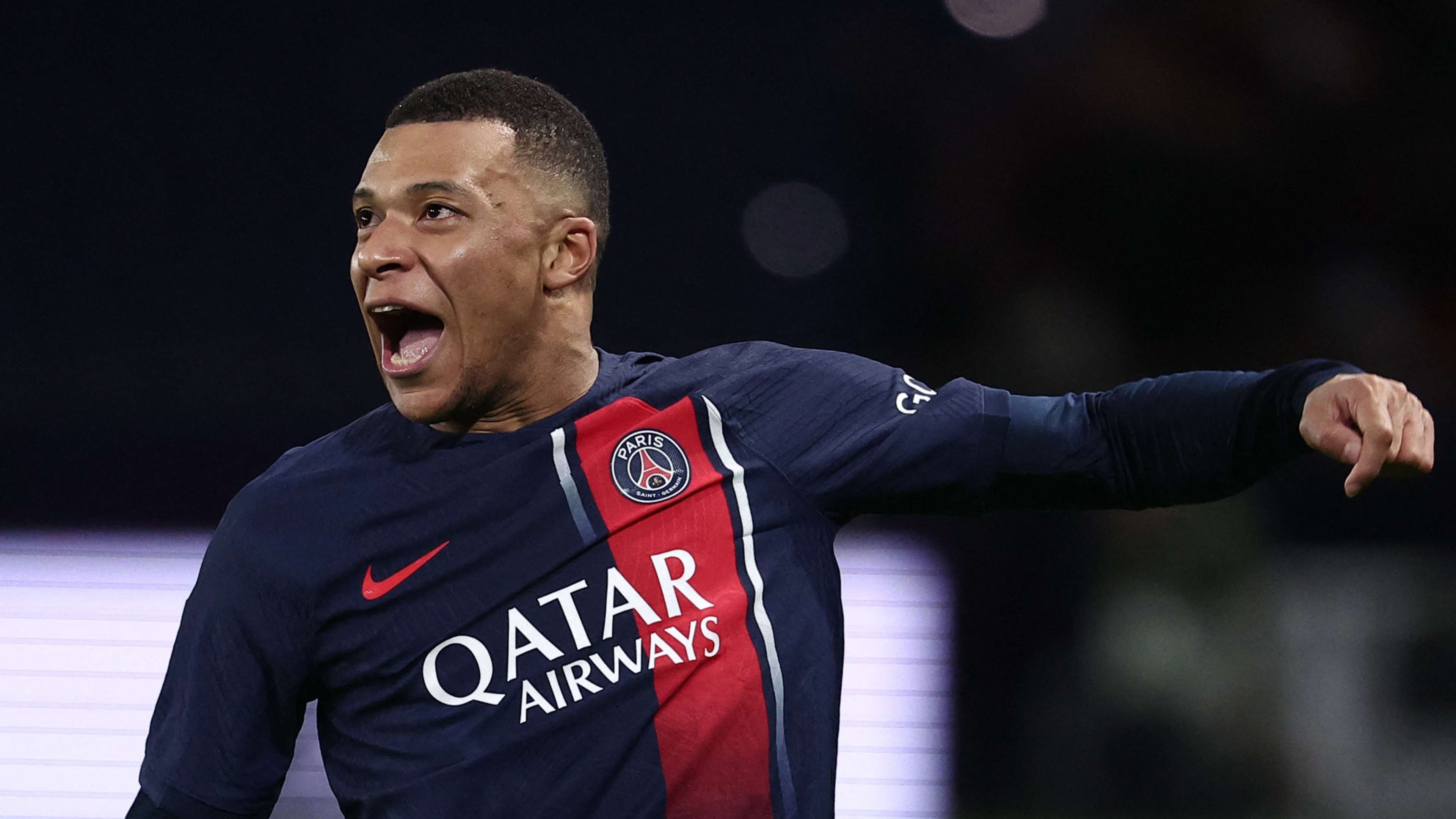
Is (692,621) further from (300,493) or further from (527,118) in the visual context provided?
(527,118)

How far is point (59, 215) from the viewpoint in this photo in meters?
2.81

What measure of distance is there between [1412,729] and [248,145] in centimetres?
298

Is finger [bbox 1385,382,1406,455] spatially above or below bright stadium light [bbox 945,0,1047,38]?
below

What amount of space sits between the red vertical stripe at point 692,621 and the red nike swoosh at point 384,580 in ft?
0.69

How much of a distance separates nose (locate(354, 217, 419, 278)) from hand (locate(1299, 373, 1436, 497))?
3.21 feet

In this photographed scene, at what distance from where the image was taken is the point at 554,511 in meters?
1.45

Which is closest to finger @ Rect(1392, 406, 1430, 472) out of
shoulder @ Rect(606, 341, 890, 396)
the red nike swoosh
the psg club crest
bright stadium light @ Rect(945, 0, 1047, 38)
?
shoulder @ Rect(606, 341, 890, 396)

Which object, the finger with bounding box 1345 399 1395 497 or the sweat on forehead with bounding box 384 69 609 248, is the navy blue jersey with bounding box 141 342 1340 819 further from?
the sweat on forehead with bounding box 384 69 609 248

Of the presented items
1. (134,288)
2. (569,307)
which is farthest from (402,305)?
(134,288)

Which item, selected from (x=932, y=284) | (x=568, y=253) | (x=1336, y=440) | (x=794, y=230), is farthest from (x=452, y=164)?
(x=932, y=284)

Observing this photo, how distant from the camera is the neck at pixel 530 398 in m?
1.51

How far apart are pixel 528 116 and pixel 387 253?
0.82 ft

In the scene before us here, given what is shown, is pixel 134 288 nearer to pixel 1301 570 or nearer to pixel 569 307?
pixel 569 307

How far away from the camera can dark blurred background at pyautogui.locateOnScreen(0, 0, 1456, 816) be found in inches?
110
